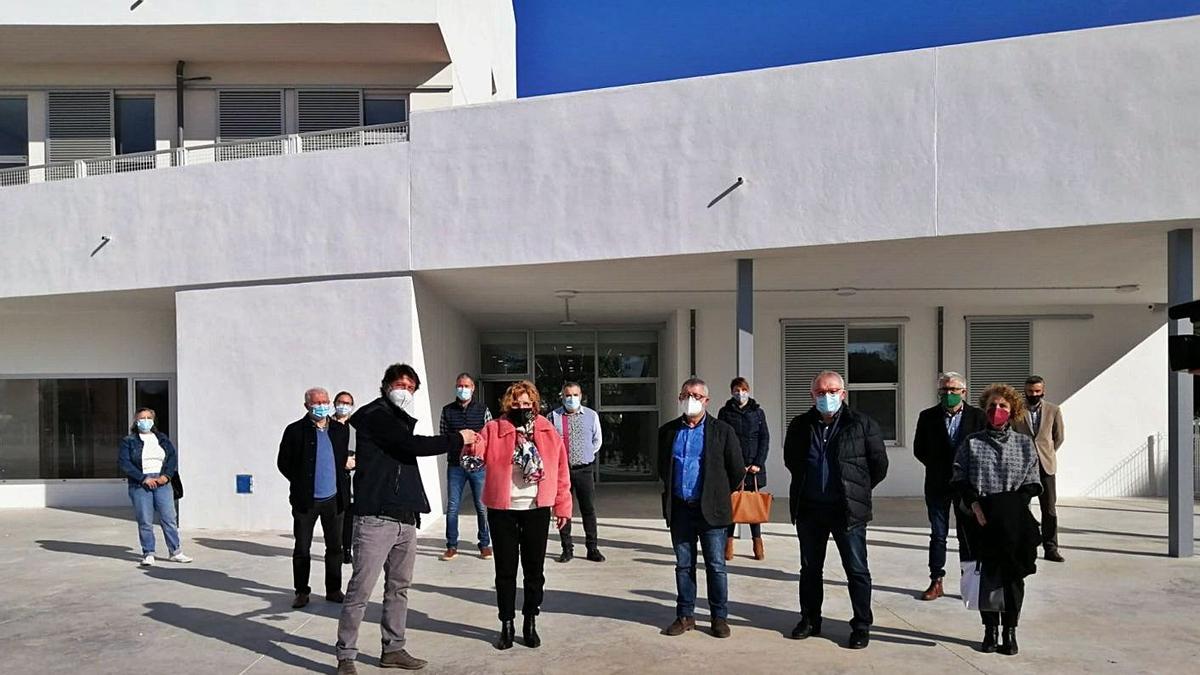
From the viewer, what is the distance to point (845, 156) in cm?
851

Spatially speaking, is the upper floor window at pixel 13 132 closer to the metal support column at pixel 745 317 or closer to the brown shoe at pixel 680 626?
the metal support column at pixel 745 317

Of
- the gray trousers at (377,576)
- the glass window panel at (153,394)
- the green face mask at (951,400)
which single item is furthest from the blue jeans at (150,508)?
the green face mask at (951,400)

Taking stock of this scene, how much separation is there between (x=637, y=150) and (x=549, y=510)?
466cm

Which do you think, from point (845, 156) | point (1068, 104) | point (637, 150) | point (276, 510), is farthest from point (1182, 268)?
point (276, 510)

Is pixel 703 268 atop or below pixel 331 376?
atop

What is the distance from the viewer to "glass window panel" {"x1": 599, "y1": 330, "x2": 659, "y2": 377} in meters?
15.9

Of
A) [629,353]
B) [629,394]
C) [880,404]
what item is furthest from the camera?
[629,353]

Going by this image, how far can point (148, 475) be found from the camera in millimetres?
8336

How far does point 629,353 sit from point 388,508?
36.4ft

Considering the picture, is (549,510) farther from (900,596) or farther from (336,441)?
(900,596)

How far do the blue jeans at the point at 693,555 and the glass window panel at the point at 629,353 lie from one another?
394 inches

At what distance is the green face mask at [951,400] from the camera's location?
6.52 meters

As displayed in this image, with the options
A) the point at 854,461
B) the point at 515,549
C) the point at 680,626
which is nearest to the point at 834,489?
the point at 854,461

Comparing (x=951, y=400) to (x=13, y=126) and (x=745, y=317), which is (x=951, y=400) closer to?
(x=745, y=317)
